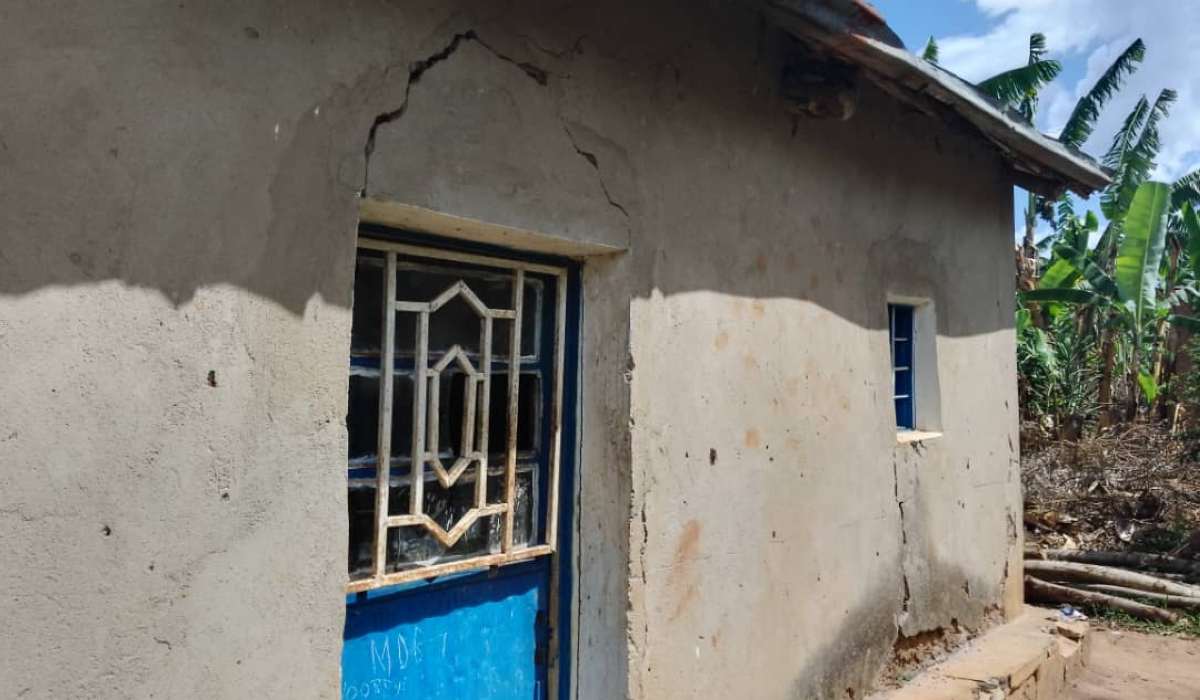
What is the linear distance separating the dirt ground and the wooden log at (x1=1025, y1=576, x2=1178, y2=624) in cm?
24

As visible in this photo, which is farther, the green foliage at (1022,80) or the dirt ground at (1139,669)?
the green foliage at (1022,80)

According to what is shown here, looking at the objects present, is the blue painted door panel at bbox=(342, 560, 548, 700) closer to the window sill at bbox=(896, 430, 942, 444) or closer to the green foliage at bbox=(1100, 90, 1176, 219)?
the window sill at bbox=(896, 430, 942, 444)

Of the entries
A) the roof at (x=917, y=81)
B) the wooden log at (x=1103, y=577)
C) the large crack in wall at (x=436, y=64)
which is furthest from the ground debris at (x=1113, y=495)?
the large crack in wall at (x=436, y=64)

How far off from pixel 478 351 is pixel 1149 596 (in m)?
6.29

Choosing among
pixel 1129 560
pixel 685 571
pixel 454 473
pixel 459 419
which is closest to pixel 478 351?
pixel 459 419

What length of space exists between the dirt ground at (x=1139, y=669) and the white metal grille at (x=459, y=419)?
4.06m

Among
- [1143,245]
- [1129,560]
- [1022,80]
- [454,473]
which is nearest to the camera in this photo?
[454,473]

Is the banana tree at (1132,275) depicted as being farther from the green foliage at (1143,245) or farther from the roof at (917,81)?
the roof at (917,81)

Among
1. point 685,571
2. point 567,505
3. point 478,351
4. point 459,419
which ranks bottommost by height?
point 685,571

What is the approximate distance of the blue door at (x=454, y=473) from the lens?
2836 millimetres

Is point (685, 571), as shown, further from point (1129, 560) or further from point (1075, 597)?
point (1129, 560)

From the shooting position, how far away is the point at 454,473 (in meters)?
3.04

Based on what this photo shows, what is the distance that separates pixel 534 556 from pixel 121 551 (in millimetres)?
1575

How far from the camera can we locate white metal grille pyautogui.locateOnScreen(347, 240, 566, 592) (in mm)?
2844
